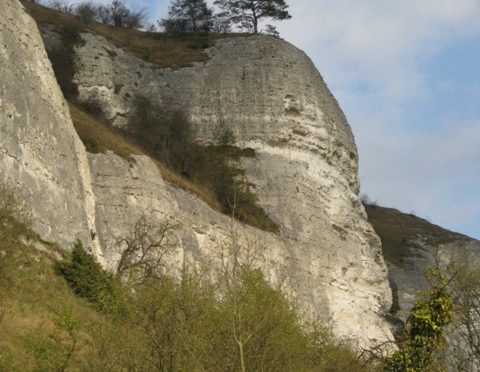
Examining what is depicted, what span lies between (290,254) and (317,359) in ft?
63.8

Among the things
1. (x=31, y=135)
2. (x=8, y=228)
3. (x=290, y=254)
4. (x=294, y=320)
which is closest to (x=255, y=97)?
(x=290, y=254)

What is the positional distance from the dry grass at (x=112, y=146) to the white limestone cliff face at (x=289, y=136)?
13.0ft

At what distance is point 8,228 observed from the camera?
22.3 meters

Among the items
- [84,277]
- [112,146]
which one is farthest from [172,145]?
[84,277]

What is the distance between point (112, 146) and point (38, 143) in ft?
23.3

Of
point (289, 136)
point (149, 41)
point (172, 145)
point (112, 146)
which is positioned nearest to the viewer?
point (112, 146)

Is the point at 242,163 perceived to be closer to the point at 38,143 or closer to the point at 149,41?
the point at 149,41

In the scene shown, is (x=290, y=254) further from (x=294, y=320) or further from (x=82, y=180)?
(x=294, y=320)

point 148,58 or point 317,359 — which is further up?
point 148,58

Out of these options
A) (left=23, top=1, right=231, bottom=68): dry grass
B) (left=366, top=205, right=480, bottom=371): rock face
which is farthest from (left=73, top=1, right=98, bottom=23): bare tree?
(left=366, top=205, right=480, bottom=371): rock face

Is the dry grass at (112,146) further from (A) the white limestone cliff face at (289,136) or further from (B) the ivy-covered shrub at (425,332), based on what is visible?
(B) the ivy-covered shrub at (425,332)

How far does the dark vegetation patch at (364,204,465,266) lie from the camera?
5978cm

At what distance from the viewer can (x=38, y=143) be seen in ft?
88.7

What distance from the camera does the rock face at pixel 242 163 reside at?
89.3ft
